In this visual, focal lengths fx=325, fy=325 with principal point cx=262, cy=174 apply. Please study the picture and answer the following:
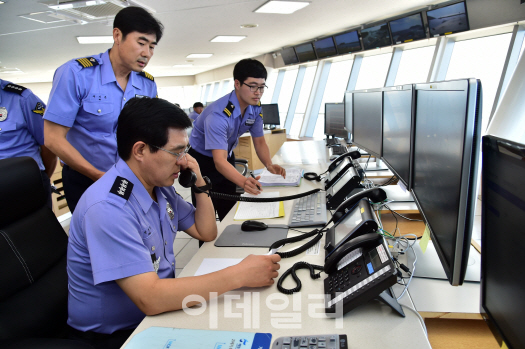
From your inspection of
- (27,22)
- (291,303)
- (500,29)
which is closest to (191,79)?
(27,22)

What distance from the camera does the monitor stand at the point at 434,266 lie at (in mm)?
963

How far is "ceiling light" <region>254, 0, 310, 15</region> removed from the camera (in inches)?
183

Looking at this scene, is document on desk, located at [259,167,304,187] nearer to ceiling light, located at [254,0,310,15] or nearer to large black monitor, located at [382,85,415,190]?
large black monitor, located at [382,85,415,190]

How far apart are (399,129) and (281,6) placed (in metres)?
4.10

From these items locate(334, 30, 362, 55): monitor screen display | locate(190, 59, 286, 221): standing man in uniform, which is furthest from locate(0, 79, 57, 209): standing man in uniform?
locate(334, 30, 362, 55): monitor screen display

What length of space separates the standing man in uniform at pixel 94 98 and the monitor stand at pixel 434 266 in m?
1.39

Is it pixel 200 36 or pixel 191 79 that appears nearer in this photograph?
pixel 200 36

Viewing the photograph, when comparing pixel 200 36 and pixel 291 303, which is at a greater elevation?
pixel 200 36

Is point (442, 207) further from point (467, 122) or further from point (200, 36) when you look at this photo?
point (200, 36)

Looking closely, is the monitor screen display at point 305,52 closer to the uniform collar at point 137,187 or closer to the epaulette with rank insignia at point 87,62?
the epaulette with rank insignia at point 87,62

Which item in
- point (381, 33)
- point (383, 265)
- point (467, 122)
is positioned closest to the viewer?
point (467, 122)

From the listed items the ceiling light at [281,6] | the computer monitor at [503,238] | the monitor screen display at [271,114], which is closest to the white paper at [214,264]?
the computer monitor at [503,238]

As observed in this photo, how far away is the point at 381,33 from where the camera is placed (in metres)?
5.71

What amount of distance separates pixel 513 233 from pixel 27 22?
19.8ft
